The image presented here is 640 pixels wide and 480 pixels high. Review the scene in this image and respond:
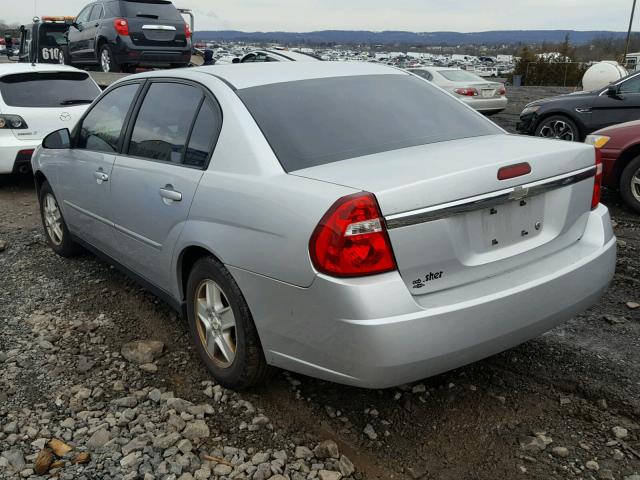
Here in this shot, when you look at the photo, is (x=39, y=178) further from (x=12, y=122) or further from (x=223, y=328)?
(x=223, y=328)

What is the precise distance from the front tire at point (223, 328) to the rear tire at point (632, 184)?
504 centimetres

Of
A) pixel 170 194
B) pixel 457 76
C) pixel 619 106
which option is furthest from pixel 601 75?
pixel 170 194

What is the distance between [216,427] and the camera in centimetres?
296

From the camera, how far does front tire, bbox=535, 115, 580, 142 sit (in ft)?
30.9

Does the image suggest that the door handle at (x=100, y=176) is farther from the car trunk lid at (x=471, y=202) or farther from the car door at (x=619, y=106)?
the car door at (x=619, y=106)

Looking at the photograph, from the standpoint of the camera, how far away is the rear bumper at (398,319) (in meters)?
2.38

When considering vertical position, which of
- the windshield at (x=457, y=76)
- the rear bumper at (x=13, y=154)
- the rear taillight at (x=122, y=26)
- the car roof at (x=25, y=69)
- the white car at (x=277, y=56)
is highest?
the rear taillight at (x=122, y=26)

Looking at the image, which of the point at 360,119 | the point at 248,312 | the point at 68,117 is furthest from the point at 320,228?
the point at 68,117

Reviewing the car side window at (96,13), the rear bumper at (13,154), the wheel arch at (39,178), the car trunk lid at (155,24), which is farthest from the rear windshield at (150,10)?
the wheel arch at (39,178)

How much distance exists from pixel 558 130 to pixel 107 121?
24.5 feet

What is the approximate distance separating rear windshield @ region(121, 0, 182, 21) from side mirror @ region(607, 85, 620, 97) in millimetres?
9012

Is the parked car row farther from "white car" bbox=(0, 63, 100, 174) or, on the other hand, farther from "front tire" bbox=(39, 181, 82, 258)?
"white car" bbox=(0, 63, 100, 174)

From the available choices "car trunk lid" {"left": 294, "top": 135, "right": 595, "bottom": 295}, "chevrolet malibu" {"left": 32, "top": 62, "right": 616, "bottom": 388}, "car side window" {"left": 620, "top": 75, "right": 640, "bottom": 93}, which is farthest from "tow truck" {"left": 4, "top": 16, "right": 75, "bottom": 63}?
"car trunk lid" {"left": 294, "top": 135, "right": 595, "bottom": 295}

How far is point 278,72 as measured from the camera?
3.57 meters
